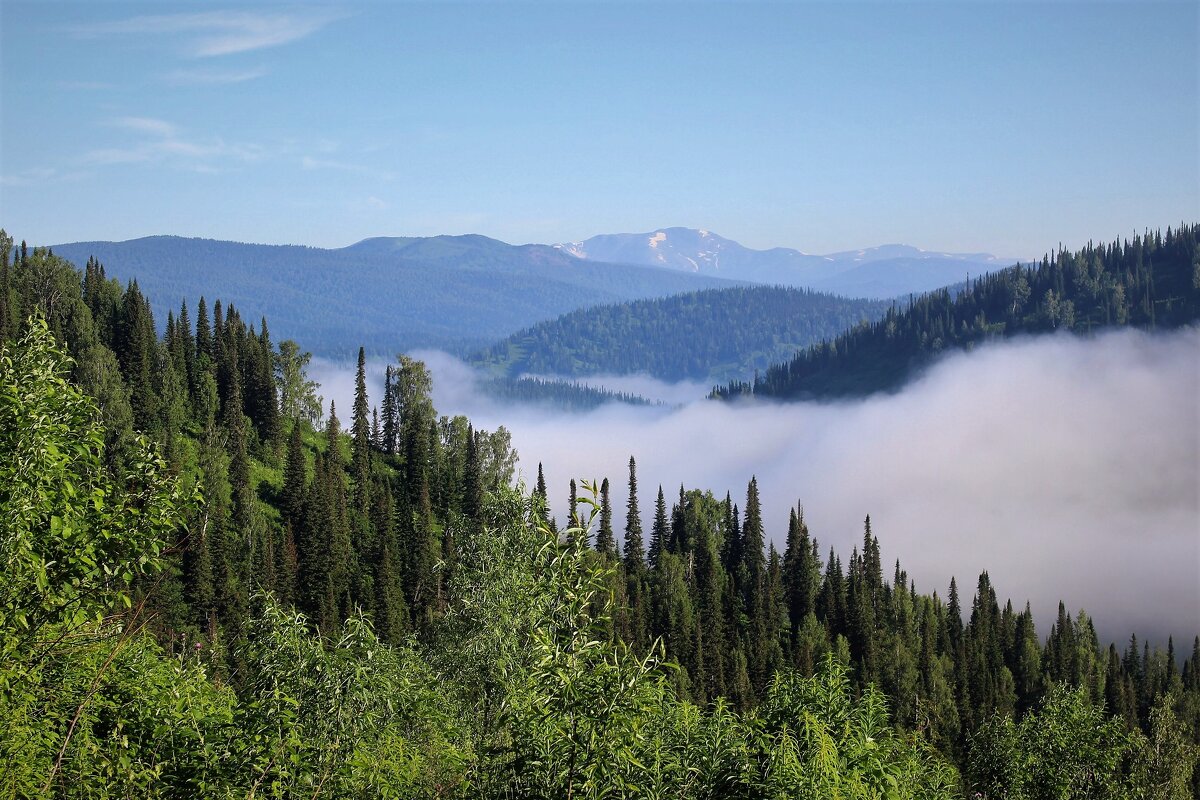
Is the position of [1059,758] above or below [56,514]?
below

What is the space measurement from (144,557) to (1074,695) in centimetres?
6813

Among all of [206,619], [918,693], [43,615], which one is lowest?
[918,693]

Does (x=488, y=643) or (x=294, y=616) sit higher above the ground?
(x=294, y=616)

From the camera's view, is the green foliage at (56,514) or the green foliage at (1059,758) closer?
the green foliage at (56,514)

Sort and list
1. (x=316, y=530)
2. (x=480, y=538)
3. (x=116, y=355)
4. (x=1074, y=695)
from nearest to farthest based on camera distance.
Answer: (x=480, y=538) < (x=1074, y=695) < (x=316, y=530) < (x=116, y=355)

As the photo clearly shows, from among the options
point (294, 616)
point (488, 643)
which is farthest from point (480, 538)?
point (294, 616)

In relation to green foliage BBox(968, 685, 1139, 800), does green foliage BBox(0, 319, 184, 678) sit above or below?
above

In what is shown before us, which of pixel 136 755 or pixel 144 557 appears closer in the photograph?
pixel 144 557

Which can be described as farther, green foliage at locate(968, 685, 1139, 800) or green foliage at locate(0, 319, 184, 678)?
green foliage at locate(968, 685, 1139, 800)

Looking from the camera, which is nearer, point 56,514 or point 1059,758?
point 56,514

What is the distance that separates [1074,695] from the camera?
241 ft

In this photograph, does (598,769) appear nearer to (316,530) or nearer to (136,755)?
(136,755)

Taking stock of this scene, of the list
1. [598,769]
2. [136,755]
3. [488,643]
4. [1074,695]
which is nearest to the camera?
[598,769]

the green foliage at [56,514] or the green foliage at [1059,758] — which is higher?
the green foliage at [56,514]
